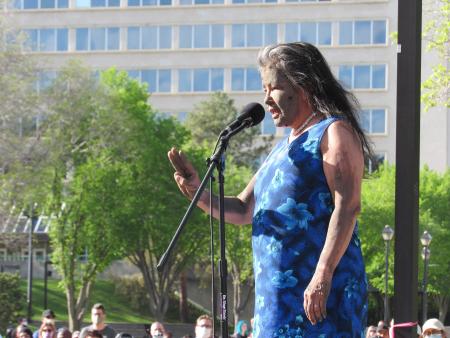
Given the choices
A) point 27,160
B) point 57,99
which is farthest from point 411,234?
point 57,99

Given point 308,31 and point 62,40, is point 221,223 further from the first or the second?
point 62,40

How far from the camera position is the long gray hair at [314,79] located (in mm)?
5398

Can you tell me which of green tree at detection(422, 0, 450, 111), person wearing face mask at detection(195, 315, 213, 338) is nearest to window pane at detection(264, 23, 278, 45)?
green tree at detection(422, 0, 450, 111)

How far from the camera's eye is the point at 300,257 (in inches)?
207

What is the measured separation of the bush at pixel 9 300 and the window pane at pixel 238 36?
116 feet

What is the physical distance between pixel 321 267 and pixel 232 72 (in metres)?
78.1

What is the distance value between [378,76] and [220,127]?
1179cm

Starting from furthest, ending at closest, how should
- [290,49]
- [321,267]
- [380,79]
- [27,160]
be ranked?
1. [380,79]
2. [27,160]
3. [290,49]
4. [321,267]

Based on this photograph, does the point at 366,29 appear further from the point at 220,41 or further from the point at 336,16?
the point at 220,41

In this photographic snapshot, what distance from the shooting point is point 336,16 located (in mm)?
81250

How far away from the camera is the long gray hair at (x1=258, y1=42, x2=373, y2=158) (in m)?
5.40

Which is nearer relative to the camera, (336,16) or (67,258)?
(67,258)

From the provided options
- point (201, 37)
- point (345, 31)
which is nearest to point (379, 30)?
point (345, 31)

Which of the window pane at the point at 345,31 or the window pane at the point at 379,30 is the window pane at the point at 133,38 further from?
the window pane at the point at 379,30
